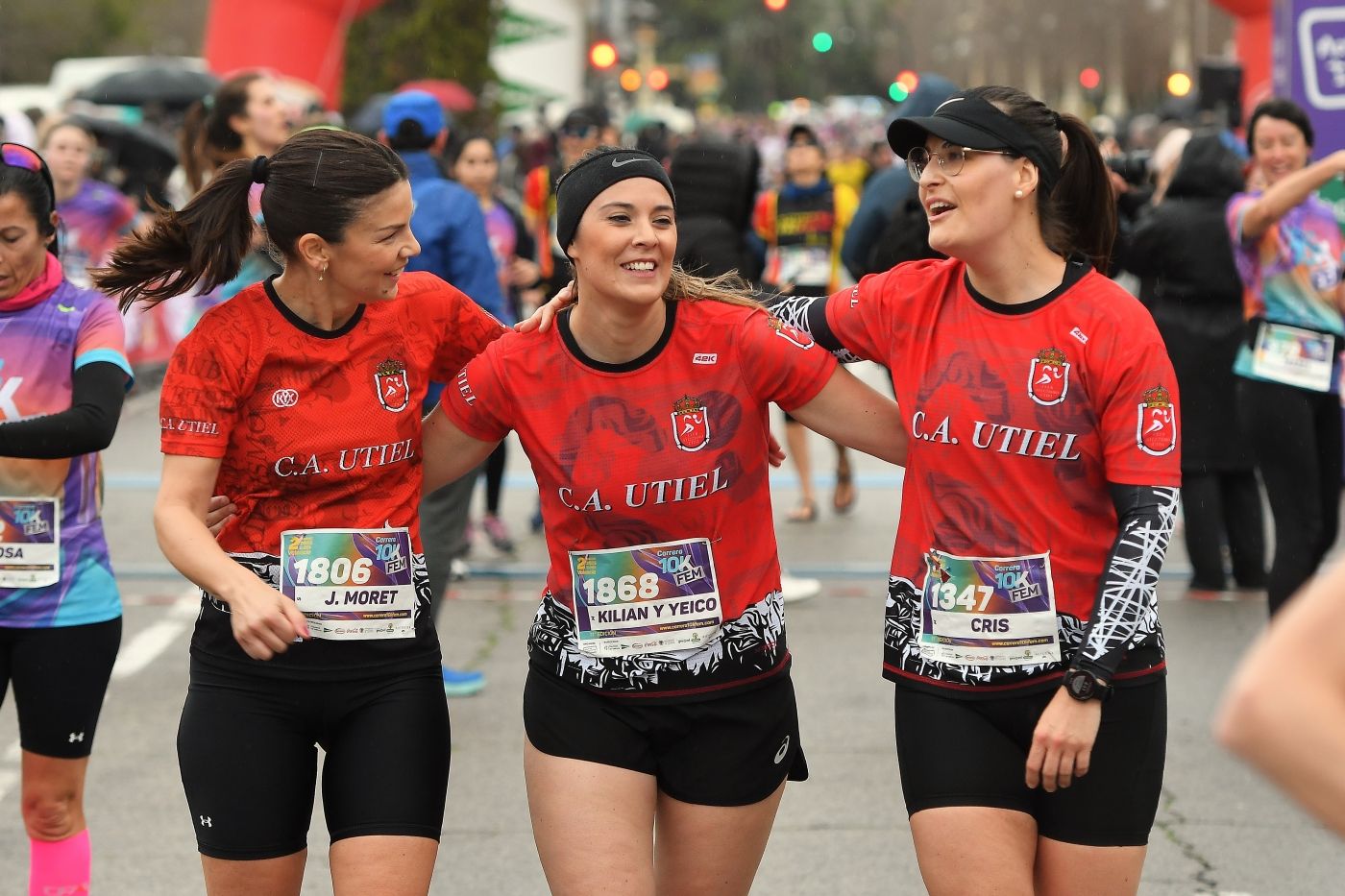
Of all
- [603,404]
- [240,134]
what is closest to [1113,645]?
[603,404]

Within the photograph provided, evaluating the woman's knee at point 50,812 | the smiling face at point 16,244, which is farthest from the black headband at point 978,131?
the woman's knee at point 50,812

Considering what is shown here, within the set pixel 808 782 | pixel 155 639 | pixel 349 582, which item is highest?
pixel 349 582

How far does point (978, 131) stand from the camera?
331cm

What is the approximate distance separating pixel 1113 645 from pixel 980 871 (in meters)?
0.48

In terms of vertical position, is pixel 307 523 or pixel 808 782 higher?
pixel 307 523

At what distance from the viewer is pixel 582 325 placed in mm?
3539

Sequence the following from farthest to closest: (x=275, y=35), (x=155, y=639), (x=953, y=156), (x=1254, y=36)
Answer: (x=275, y=35) → (x=1254, y=36) → (x=155, y=639) → (x=953, y=156)

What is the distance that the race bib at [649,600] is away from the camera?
11.4ft

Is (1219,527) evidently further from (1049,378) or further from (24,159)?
(24,159)

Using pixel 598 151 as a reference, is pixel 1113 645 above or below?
below

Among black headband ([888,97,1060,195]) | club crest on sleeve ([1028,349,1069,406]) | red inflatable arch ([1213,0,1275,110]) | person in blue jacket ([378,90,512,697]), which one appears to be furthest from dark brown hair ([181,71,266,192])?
red inflatable arch ([1213,0,1275,110])

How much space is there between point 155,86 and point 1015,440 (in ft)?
81.0

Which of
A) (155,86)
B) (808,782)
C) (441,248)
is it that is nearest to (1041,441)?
(808,782)

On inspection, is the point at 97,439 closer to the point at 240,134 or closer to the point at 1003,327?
the point at 1003,327
